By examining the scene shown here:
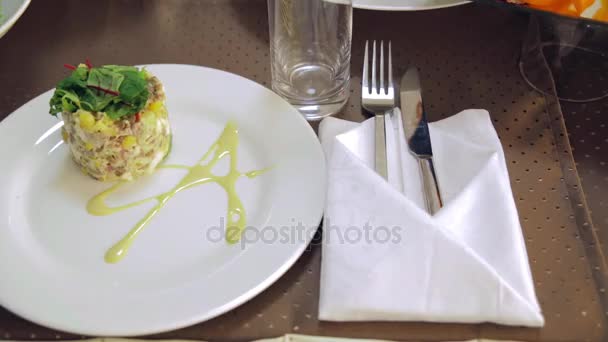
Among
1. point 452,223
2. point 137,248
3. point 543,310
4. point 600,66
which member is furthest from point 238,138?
point 600,66

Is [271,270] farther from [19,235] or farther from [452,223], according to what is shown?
[19,235]

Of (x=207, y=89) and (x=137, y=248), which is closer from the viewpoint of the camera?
(x=137, y=248)

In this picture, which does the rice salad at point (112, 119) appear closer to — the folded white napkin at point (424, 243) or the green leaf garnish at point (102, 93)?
the green leaf garnish at point (102, 93)

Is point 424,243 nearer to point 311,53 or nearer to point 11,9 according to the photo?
point 311,53

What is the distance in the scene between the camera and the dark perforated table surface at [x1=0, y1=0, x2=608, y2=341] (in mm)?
699

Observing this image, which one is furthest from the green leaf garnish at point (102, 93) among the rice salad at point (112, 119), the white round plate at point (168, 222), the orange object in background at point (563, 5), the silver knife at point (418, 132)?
the orange object in background at point (563, 5)

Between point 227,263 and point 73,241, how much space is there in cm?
21

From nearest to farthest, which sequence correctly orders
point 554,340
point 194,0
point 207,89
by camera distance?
point 554,340, point 207,89, point 194,0

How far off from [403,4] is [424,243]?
1.58ft

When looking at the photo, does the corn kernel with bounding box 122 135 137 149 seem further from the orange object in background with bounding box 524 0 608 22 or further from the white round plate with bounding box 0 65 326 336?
the orange object in background with bounding box 524 0 608 22

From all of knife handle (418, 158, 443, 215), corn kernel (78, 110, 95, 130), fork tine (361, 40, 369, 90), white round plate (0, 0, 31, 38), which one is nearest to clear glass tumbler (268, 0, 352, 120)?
fork tine (361, 40, 369, 90)

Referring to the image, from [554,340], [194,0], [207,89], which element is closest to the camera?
[554,340]

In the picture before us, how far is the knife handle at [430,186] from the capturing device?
76 cm

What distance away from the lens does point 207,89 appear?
947 mm
